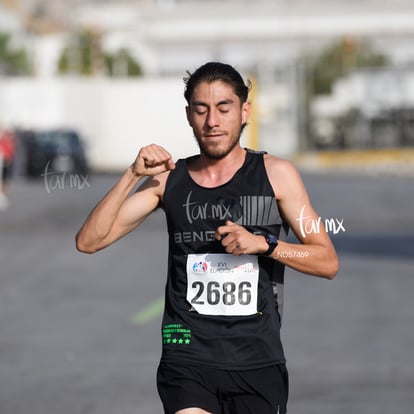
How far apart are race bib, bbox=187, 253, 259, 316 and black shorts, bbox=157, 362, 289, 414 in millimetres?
237

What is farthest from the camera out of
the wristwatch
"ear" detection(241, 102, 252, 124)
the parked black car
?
the parked black car

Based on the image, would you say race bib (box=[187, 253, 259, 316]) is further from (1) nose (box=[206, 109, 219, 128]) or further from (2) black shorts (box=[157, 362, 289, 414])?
(1) nose (box=[206, 109, 219, 128])

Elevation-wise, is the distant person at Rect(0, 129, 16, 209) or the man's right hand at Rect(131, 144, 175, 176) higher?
the man's right hand at Rect(131, 144, 175, 176)

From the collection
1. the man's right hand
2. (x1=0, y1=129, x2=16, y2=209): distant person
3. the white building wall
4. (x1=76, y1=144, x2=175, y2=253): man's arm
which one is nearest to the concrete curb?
the white building wall

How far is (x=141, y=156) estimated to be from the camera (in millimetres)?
5113

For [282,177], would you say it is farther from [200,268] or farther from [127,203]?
[127,203]

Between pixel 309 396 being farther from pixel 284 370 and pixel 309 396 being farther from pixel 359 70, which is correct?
pixel 359 70

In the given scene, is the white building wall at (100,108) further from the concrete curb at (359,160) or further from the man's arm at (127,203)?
the man's arm at (127,203)

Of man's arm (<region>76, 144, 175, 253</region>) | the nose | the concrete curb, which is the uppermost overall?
the nose

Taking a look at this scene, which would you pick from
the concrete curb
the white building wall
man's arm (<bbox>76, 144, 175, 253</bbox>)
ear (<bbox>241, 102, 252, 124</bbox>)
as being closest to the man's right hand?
man's arm (<bbox>76, 144, 175, 253</bbox>)

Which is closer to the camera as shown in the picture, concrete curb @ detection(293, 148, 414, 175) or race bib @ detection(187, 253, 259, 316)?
race bib @ detection(187, 253, 259, 316)

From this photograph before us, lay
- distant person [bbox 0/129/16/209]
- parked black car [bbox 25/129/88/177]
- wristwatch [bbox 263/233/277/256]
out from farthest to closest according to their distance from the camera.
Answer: parked black car [bbox 25/129/88/177], distant person [bbox 0/129/16/209], wristwatch [bbox 263/233/277/256]

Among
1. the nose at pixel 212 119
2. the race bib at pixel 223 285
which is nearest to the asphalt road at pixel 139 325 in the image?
the race bib at pixel 223 285

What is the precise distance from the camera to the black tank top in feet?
17.1
